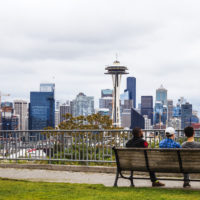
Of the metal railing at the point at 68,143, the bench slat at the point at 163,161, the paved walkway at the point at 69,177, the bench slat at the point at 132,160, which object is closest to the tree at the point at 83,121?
the metal railing at the point at 68,143

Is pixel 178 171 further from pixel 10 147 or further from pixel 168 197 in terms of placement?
pixel 10 147

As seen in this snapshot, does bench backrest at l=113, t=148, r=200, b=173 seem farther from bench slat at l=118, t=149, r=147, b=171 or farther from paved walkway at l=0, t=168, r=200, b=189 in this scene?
paved walkway at l=0, t=168, r=200, b=189

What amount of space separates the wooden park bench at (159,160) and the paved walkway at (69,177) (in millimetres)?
884

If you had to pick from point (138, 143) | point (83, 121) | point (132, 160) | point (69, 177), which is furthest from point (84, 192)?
point (83, 121)

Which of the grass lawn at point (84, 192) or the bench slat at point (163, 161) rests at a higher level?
the bench slat at point (163, 161)

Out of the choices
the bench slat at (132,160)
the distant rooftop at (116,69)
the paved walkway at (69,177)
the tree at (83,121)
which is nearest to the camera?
the bench slat at (132,160)

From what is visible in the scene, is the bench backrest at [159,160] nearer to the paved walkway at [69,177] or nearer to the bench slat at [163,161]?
the bench slat at [163,161]

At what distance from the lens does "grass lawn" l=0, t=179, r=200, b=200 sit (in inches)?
362

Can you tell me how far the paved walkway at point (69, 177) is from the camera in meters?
11.8

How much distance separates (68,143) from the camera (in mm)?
15516

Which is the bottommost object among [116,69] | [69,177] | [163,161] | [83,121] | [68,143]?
[69,177]

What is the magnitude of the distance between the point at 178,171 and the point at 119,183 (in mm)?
2035

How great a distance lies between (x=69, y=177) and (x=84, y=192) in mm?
3552

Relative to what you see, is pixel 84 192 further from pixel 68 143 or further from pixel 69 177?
pixel 68 143
